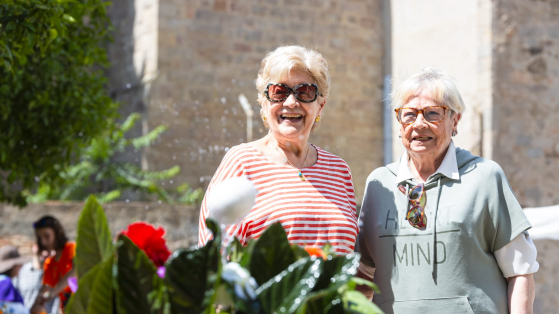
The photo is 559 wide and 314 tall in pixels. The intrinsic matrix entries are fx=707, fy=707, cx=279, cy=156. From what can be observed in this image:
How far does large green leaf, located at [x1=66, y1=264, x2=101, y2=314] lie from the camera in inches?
48.5

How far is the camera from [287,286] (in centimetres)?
A: 121

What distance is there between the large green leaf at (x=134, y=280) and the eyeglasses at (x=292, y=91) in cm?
131

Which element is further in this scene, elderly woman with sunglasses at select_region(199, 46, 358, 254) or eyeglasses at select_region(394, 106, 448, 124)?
eyeglasses at select_region(394, 106, 448, 124)

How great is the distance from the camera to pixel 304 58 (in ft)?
8.14

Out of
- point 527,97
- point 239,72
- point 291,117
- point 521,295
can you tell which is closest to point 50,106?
point 291,117

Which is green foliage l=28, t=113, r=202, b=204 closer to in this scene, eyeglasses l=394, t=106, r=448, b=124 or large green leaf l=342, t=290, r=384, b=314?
eyeglasses l=394, t=106, r=448, b=124

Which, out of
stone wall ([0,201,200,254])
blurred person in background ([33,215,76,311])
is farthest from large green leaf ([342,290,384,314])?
stone wall ([0,201,200,254])

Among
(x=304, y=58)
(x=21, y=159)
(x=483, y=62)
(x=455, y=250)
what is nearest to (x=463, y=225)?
(x=455, y=250)

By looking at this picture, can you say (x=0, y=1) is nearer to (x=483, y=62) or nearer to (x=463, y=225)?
(x=463, y=225)

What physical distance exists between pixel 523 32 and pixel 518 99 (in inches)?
40.8

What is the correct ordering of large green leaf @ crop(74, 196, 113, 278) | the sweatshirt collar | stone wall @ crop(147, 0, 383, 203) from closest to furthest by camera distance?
large green leaf @ crop(74, 196, 113, 278), the sweatshirt collar, stone wall @ crop(147, 0, 383, 203)

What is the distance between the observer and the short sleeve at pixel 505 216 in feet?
7.96

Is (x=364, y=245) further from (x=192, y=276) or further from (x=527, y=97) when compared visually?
(x=527, y=97)

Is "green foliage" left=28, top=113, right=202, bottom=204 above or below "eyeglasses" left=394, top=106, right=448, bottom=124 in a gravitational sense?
below
